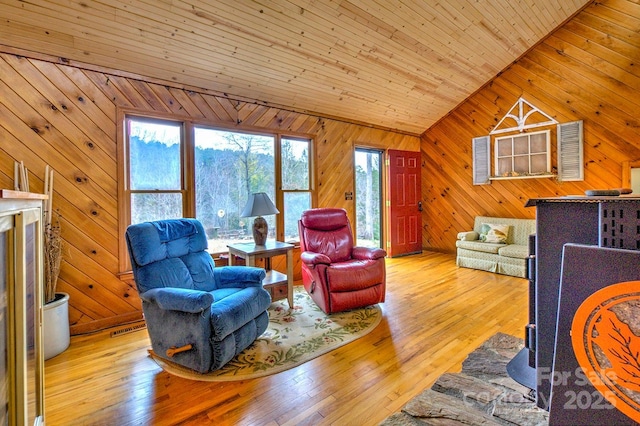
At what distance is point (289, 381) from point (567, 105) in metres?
5.39

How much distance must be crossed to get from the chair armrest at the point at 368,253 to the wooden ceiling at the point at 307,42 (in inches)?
86.5

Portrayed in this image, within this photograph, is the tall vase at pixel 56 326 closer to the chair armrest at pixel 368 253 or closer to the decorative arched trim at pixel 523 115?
the chair armrest at pixel 368 253

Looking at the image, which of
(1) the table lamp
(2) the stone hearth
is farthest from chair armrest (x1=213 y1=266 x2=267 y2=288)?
(2) the stone hearth

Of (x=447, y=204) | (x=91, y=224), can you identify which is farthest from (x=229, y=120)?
(x=447, y=204)

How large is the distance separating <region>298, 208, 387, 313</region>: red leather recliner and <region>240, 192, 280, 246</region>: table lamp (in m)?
0.45

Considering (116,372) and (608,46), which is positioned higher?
(608,46)

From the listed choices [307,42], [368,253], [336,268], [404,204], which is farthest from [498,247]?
[307,42]

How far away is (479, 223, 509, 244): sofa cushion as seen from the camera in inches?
188

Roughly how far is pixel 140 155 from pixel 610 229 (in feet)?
11.9

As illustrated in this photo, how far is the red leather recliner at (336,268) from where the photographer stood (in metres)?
3.02

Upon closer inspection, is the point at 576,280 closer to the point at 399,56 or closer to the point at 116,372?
the point at 116,372

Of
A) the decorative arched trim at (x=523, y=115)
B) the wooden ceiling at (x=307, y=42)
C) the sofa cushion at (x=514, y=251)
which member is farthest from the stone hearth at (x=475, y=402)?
the decorative arched trim at (x=523, y=115)

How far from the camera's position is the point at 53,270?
2555 mm

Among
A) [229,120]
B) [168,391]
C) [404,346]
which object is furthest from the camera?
[229,120]
